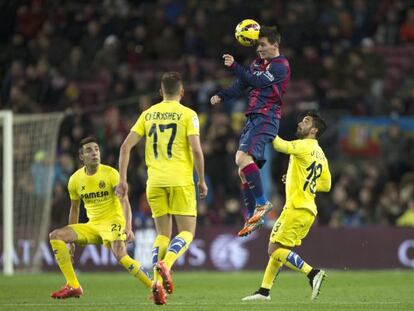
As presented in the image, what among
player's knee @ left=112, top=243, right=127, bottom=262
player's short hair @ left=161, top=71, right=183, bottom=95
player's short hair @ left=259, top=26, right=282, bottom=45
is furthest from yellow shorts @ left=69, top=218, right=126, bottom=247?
player's short hair @ left=259, top=26, right=282, bottom=45

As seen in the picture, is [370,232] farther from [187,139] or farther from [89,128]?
[187,139]

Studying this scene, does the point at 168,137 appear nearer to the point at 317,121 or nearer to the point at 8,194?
the point at 317,121

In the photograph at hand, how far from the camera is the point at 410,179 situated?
24484mm

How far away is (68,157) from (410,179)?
22.3ft

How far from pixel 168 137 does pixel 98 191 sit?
6.53 ft

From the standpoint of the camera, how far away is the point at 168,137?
13.9 m

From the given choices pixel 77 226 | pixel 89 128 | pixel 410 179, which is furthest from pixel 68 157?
pixel 77 226

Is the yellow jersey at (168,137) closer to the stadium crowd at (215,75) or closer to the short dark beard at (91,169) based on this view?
the short dark beard at (91,169)

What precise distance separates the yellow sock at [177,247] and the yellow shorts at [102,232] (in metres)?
1.66

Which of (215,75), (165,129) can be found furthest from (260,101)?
(215,75)

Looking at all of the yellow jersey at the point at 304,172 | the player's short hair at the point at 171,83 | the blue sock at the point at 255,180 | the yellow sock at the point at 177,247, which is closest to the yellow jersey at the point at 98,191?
the blue sock at the point at 255,180

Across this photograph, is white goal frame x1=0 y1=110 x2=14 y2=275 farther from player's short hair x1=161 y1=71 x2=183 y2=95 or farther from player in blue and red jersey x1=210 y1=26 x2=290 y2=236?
player's short hair x1=161 y1=71 x2=183 y2=95

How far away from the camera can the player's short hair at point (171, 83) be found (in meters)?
13.9

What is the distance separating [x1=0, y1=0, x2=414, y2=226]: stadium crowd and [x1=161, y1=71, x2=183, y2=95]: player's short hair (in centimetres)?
1008
